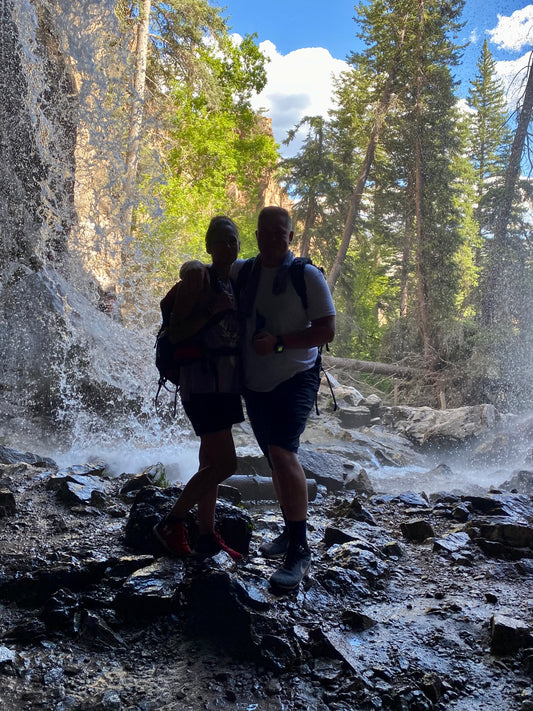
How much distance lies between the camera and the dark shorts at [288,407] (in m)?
2.59

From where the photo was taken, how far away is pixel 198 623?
2.28m

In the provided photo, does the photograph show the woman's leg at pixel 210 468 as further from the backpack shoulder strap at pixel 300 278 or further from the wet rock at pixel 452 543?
the wet rock at pixel 452 543

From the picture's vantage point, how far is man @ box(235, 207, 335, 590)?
2.57 metres

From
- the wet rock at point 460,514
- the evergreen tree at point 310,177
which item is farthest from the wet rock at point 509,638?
the evergreen tree at point 310,177

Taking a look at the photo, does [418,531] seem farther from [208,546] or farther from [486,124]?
[486,124]

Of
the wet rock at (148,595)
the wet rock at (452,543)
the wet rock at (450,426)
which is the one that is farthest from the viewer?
the wet rock at (450,426)

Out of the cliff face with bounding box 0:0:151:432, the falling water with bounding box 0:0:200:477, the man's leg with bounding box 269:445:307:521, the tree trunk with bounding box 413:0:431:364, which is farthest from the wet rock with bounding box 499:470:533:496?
the tree trunk with bounding box 413:0:431:364

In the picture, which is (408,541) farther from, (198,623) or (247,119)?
(247,119)

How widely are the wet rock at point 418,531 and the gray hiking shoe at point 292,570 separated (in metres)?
1.60

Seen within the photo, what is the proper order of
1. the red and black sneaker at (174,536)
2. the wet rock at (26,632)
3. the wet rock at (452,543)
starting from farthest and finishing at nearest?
the wet rock at (452,543), the red and black sneaker at (174,536), the wet rock at (26,632)

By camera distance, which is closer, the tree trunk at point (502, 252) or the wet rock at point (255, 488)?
the wet rock at point (255, 488)

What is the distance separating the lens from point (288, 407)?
258cm

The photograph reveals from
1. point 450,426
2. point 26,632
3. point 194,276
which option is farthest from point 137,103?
point 26,632

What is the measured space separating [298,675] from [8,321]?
812 cm
